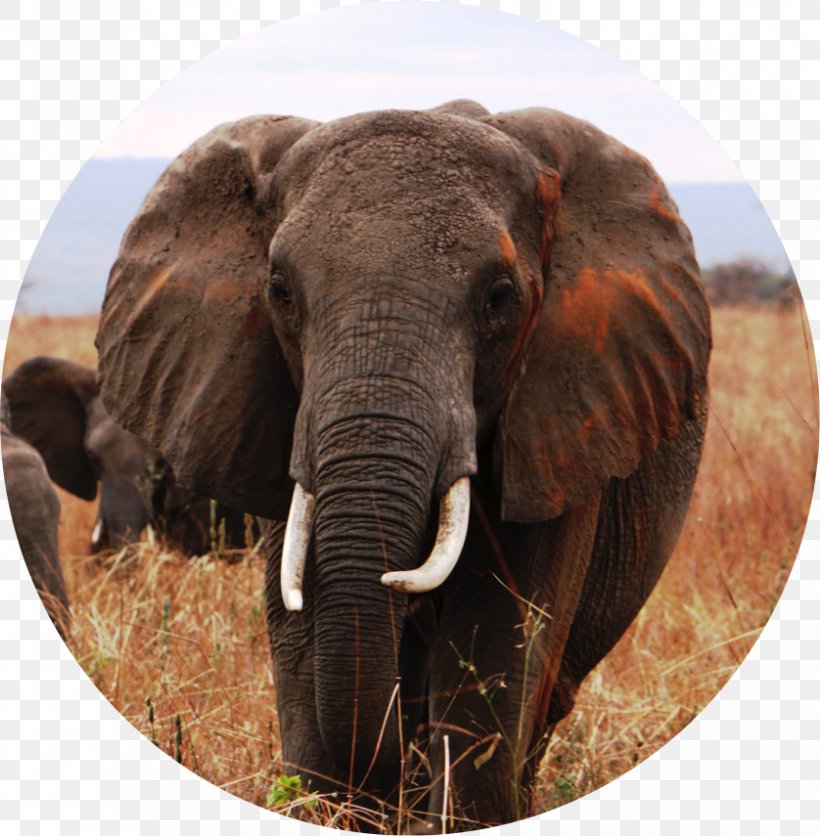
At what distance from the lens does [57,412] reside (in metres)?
9.91

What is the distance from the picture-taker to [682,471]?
219 inches

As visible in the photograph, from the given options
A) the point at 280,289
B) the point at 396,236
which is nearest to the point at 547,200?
the point at 396,236

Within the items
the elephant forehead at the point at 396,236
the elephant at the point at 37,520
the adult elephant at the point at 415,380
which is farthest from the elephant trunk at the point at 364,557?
the elephant at the point at 37,520

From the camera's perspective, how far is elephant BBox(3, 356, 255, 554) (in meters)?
9.57

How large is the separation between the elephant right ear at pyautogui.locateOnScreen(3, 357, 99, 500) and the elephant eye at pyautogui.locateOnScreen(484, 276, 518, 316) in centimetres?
585

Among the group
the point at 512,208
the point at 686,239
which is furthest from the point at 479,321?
the point at 686,239

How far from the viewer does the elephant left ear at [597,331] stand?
4.49 m

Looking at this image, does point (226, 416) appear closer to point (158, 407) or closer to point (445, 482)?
point (158, 407)

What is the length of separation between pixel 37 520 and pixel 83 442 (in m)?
3.22

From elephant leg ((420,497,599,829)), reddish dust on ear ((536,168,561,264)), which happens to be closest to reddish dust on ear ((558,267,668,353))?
reddish dust on ear ((536,168,561,264))

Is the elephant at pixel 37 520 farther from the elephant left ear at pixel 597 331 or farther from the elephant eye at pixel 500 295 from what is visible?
the elephant eye at pixel 500 295

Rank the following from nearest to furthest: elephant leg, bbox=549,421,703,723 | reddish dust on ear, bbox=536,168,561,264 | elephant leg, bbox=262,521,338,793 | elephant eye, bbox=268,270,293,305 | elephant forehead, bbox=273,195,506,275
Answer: elephant forehead, bbox=273,195,506,275
elephant eye, bbox=268,270,293,305
reddish dust on ear, bbox=536,168,561,264
elephant leg, bbox=262,521,338,793
elephant leg, bbox=549,421,703,723

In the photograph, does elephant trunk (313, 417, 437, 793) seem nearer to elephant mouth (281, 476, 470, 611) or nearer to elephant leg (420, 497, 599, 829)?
elephant mouth (281, 476, 470, 611)

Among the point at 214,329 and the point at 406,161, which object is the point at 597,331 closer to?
the point at 406,161
